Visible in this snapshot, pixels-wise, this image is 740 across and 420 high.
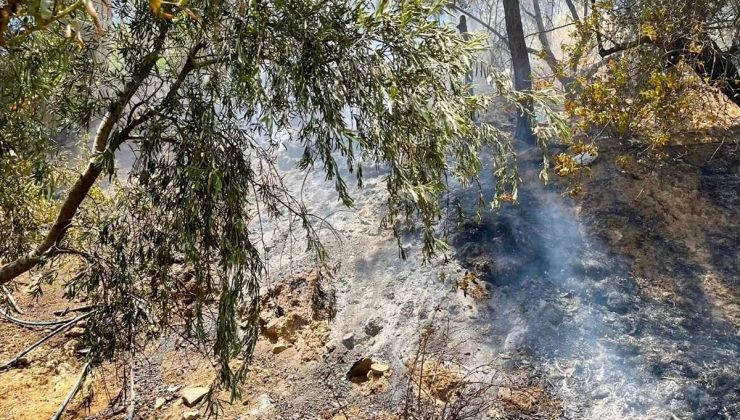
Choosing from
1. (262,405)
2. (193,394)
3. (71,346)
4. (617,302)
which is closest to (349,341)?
(262,405)

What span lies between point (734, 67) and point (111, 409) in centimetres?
Answer: 1016

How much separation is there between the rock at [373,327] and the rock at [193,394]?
2.36m

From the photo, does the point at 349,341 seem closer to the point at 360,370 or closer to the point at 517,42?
the point at 360,370

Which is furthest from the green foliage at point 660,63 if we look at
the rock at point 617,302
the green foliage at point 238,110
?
the green foliage at point 238,110

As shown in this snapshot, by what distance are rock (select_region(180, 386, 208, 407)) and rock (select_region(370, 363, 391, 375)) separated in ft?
7.52

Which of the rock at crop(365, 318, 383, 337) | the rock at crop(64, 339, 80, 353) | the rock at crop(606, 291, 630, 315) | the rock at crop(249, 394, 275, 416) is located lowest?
the rock at crop(249, 394, 275, 416)

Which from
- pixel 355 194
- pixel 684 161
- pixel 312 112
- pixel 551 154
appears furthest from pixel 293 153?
pixel 312 112

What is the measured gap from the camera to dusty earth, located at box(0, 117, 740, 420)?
5.31m

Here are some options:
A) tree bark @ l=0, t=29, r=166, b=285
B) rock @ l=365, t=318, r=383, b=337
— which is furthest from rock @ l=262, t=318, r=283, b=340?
tree bark @ l=0, t=29, r=166, b=285

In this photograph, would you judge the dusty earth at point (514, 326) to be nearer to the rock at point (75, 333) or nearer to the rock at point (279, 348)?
the rock at point (279, 348)

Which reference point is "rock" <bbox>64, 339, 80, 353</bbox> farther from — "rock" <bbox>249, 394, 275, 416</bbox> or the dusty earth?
"rock" <bbox>249, 394, 275, 416</bbox>

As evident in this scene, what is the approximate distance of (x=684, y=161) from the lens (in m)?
A: 8.48

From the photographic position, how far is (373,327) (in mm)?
6867

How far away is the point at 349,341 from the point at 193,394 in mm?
2220
